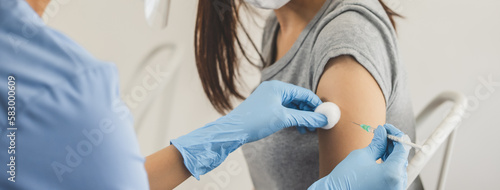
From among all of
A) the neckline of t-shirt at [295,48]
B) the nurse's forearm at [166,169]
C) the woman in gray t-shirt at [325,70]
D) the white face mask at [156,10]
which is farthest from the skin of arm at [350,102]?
the white face mask at [156,10]

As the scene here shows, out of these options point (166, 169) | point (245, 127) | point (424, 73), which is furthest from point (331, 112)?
point (424, 73)

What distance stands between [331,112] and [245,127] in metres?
0.17

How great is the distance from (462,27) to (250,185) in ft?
2.73

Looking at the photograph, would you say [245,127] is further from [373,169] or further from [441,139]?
[441,139]

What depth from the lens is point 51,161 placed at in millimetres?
537

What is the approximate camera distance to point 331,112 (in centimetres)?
71

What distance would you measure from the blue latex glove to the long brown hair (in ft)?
1.46

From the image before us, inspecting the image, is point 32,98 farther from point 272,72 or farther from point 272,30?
point 272,30

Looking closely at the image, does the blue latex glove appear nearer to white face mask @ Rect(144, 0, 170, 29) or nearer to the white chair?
the white chair

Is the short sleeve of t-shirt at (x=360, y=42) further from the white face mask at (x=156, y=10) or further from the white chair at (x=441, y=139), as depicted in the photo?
the white face mask at (x=156, y=10)

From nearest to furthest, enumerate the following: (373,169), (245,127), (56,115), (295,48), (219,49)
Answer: (56,115) → (373,169) → (245,127) → (295,48) → (219,49)

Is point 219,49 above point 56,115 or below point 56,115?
above

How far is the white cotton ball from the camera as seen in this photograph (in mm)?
711

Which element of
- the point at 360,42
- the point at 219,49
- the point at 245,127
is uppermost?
the point at 219,49
